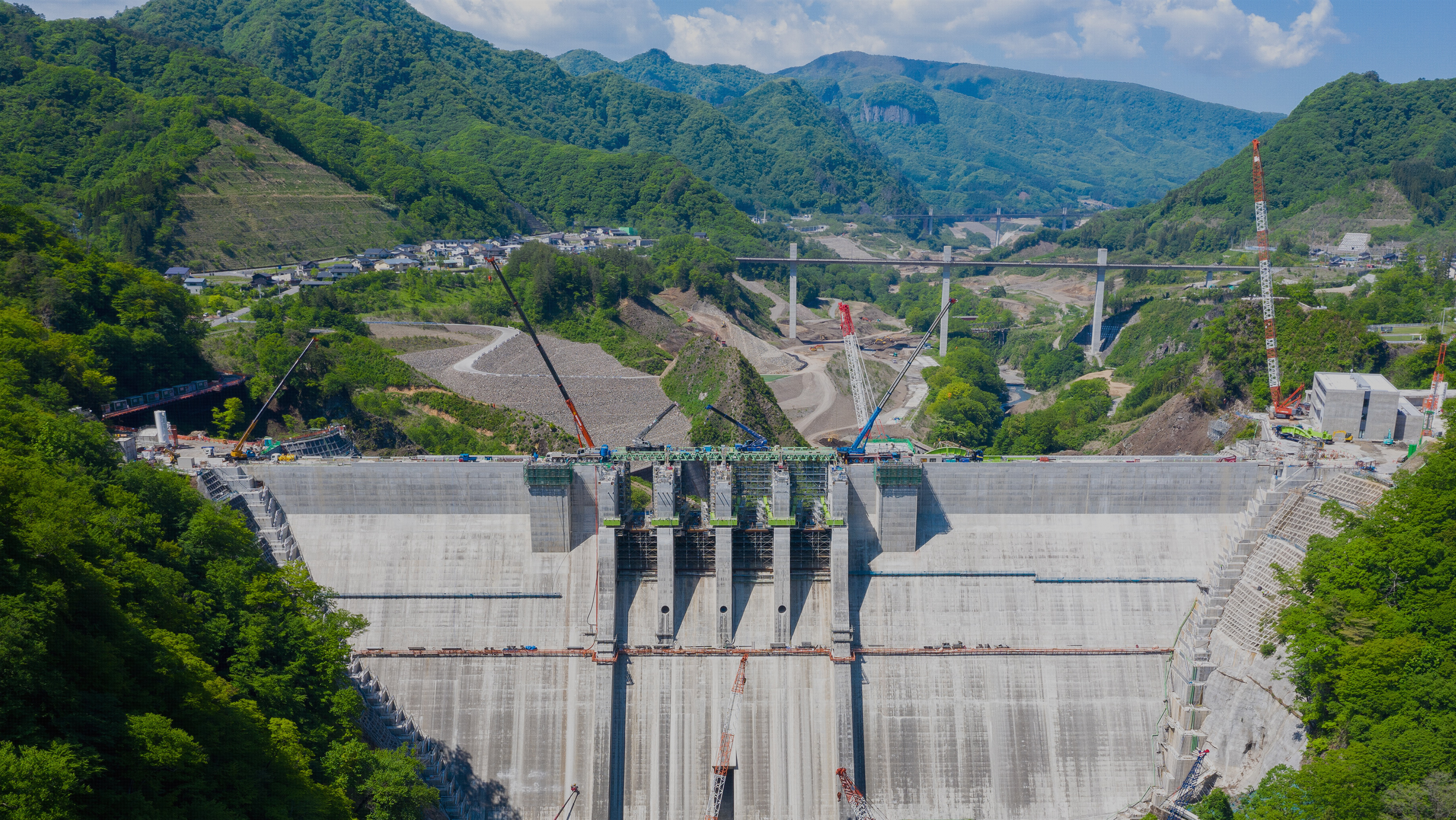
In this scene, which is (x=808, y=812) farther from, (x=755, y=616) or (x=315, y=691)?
(x=315, y=691)

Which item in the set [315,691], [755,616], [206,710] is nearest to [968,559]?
[755,616]

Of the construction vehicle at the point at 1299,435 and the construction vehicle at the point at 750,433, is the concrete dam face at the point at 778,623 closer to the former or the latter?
the construction vehicle at the point at 750,433

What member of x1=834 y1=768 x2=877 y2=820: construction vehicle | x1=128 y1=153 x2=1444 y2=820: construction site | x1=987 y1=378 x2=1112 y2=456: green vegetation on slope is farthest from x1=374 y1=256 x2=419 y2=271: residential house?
x1=834 y1=768 x2=877 y2=820: construction vehicle

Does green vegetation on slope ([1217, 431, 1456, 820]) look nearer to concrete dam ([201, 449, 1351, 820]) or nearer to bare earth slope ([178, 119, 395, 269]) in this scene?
concrete dam ([201, 449, 1351, 820])

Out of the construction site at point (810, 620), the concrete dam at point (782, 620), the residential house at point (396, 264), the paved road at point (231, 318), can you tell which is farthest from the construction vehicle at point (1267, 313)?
the residential house at point (396, 264)

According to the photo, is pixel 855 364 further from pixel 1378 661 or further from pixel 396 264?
pixel 1378 661

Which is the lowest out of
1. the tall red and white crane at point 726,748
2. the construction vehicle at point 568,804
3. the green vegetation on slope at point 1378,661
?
the construction vehicle at point 568,804
